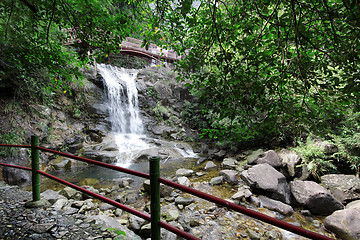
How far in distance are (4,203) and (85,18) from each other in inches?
124

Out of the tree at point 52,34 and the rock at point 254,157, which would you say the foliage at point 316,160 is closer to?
the rock at point 254,157

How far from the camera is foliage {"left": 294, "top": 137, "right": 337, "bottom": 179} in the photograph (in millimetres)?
5199

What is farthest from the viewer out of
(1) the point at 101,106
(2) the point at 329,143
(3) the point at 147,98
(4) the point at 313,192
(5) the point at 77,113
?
(3) the point at 147,98

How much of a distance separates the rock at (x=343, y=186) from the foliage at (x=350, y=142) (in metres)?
0.63

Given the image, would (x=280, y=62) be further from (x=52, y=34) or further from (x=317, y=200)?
(x=52, y=34)

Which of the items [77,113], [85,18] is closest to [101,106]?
[77,113]

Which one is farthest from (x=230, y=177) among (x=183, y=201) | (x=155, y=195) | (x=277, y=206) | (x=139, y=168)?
(x=155, y=195)

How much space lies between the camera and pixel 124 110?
495 inches

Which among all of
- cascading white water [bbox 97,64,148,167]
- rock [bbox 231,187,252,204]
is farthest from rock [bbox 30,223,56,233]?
cascading white water [bbox 97,64,148,167]

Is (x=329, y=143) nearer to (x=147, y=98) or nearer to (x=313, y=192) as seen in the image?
(x=313, y=192)

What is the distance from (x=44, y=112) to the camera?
7809 mm

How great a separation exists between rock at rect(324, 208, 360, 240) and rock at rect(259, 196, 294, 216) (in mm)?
731

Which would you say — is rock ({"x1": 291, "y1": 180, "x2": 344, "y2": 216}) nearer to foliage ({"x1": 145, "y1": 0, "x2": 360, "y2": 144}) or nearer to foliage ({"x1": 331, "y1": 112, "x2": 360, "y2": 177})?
foliage ({"x1": 331, "y1": 112, "x2": 360, "y2": 177})

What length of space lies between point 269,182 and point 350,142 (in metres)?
2.76
